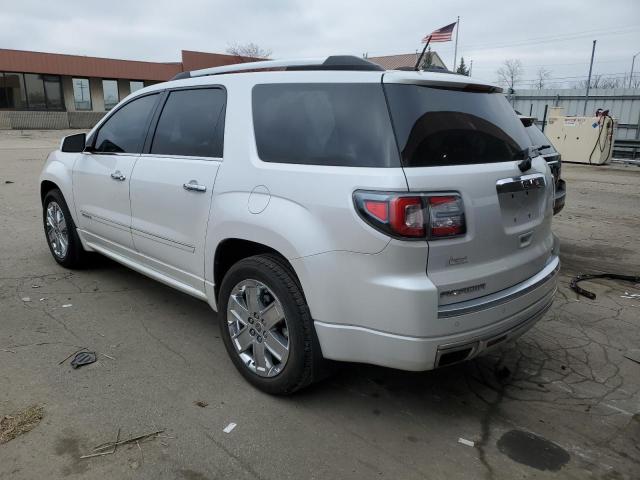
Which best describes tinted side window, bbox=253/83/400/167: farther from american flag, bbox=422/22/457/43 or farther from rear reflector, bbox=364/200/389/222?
american flag, bbox=422/22/457/43

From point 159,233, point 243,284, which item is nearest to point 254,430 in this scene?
point 243,284

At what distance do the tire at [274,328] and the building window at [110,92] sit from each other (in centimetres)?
3630

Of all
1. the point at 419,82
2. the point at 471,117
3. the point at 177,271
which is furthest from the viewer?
the point at 177,271

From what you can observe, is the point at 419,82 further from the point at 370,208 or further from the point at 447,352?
the point at 447,352

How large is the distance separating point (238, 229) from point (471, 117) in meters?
1.45

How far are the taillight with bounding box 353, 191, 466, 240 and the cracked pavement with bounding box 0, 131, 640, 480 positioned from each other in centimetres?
113

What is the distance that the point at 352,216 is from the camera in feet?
8.02

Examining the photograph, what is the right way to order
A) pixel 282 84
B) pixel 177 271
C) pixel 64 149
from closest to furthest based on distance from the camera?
pixel 282 84
pixel 177 271
pixel 64 149

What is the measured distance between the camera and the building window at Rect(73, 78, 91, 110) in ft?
113

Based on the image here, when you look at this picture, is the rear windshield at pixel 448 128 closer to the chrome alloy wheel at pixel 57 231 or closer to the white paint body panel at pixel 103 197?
the white paint body panel at pixel 103 197

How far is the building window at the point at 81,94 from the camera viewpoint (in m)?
34.4

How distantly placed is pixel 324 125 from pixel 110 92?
37465 millimetres

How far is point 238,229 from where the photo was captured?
9.78 feet

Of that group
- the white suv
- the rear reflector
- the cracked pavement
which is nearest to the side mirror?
the cracked pavement
